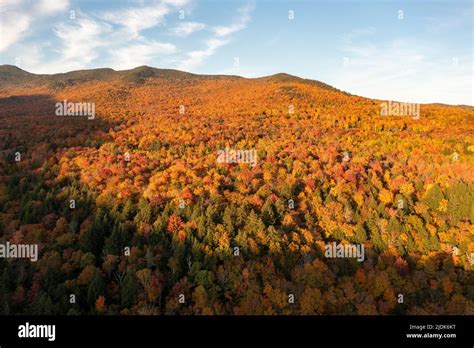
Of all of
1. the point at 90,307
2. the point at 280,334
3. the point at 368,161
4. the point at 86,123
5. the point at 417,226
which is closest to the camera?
the point at 280,334

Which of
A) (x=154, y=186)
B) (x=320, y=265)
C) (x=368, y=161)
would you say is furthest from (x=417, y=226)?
(x=154, y=186)

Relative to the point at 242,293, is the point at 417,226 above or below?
above

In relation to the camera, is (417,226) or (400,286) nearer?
(400,286)

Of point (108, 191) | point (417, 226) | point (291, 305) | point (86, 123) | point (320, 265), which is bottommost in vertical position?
point (291, 305)

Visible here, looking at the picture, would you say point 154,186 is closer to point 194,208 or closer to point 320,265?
point 194,208

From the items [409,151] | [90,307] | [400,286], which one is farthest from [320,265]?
[409,151]

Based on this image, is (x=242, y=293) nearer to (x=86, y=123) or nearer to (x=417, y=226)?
(x=417, y=226)

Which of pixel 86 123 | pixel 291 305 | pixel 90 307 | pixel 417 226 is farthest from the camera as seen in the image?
pixel 86 123

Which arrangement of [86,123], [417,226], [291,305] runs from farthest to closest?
[86,123] → [417,226] → [291,305]

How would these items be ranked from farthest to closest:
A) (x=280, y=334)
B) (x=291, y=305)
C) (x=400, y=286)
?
(x=400, y=286)
(x=291, y=305)
(x=280, y=334)
